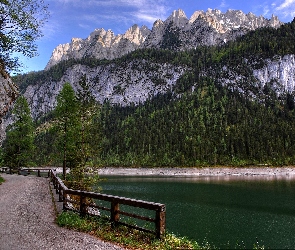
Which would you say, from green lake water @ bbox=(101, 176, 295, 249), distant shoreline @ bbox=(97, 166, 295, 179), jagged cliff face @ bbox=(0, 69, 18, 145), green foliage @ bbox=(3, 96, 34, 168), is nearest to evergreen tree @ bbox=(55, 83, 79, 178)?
green foliage @ bbox=(3, 96, 34, 168)

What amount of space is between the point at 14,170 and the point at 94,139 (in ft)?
106

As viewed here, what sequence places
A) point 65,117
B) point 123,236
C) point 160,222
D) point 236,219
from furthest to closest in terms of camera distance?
point 65,117, point 236,219, point 123,236, point 160,222

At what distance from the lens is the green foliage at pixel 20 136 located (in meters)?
54.9

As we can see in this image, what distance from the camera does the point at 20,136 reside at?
5588 centimetres

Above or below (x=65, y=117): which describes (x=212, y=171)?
below

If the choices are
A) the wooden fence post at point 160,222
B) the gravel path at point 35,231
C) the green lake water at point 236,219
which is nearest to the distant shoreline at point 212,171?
the green lake water at point 236,219

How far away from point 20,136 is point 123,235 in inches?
1982

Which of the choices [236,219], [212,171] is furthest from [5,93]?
[212,171]

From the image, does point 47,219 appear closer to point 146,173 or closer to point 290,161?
point 146,173

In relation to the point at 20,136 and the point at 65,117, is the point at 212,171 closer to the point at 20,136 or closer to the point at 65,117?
the point at 20,136

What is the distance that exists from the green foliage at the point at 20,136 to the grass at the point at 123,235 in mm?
44374

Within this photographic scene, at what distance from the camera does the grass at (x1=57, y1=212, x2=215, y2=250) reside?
11.4 metres

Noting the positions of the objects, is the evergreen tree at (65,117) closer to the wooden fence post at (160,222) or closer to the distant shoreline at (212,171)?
the wooden fence post at (160,222)

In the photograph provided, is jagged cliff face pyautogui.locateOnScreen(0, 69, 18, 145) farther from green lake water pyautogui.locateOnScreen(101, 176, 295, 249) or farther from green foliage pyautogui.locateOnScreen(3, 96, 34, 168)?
green foliage pyautogui.locateOnScreen(3, 96, 34, 168)
